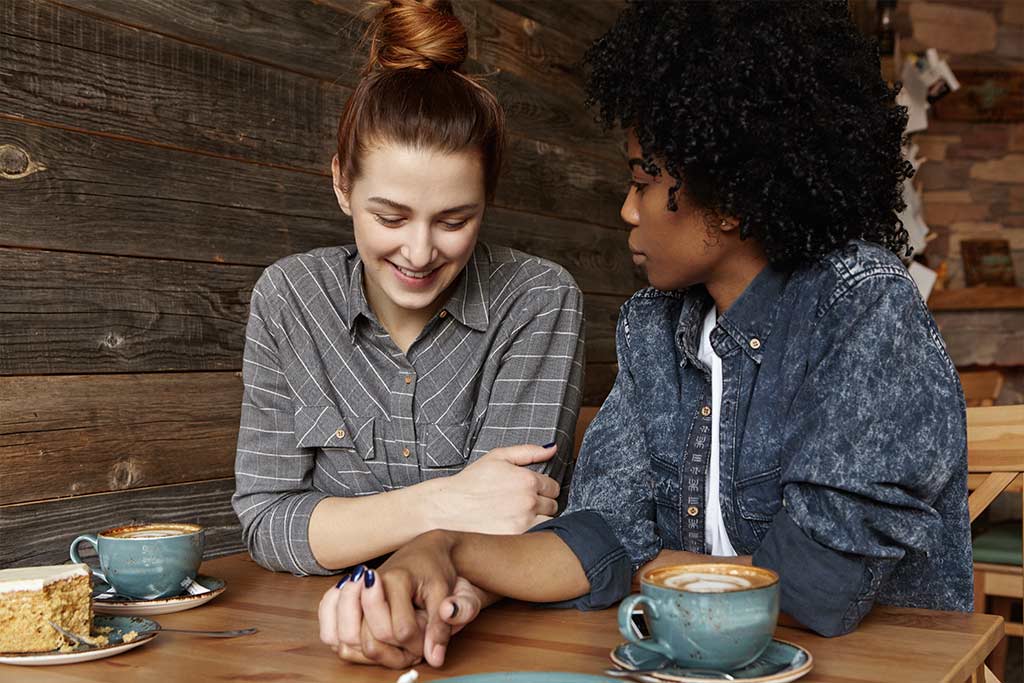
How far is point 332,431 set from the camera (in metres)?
1.40

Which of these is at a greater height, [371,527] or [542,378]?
[542,378]

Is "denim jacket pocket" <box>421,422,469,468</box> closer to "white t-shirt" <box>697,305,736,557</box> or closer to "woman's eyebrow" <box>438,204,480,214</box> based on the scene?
"woman's eyebrow" <box>438,204,480,214</box>

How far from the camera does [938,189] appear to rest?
4.41 meters

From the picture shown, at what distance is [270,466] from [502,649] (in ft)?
1.84

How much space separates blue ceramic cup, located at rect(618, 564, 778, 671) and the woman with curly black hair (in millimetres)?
164

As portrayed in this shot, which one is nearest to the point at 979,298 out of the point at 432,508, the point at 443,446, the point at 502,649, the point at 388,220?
the point at 443,446

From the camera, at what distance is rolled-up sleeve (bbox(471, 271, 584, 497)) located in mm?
1406

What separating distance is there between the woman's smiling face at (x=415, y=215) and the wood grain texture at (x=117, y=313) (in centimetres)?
36

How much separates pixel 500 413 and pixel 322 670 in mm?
612

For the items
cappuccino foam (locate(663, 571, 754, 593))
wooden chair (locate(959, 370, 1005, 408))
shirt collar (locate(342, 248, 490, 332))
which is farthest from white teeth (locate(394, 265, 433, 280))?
wooden chair (locate(959, 370, 1005, 408))

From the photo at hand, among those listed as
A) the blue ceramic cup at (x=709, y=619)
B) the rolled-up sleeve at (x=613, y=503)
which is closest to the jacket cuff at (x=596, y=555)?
the rolled-up sleeve at (x=613, y=503)

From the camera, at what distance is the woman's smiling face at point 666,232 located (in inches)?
45.6

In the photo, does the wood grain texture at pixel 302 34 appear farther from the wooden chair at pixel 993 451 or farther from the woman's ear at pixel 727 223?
the wooden chair at pixel 993 451

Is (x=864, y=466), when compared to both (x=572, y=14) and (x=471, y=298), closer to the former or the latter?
(x=471, y=298)
